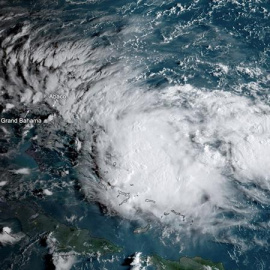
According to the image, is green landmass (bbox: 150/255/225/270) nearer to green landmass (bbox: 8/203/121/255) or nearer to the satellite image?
the satellite image

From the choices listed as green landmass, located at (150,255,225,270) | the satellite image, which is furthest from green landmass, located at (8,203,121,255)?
green landmass, located at (150,255,225,270)

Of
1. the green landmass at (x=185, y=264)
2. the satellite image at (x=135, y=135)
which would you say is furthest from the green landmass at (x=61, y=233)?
the green landmass at (x=185, y=264)

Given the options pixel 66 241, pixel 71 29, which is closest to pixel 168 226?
pixel 66 241

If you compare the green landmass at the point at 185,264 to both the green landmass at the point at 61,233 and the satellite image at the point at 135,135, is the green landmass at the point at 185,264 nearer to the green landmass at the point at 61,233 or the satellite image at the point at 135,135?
the satellite image at the point at 135,135

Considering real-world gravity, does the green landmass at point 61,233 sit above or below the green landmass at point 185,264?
above

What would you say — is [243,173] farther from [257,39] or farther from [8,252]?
[8,252]
